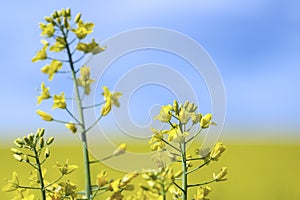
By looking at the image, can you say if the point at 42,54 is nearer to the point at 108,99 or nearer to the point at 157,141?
the point at 108,99

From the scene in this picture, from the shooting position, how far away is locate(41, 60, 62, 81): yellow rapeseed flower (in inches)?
55.1

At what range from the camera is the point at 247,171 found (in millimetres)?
6570

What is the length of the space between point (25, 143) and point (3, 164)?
20.4ft

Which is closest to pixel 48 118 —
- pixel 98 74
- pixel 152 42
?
pixel 98 74

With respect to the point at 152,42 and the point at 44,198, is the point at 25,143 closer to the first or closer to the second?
the point at 44,198

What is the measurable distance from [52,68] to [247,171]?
547cm

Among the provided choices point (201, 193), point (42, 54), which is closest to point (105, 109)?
point (42, 54)

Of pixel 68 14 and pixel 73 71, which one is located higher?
pixel 68 14

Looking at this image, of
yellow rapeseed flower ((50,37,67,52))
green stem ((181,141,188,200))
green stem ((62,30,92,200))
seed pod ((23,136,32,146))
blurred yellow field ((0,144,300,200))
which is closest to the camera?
green stem ((62,30,92,200))

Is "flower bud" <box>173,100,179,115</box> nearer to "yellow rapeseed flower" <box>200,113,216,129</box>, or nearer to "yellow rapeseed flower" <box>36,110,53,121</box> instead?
"yellow rapeseed flower" <box>200,113,216,129</box>

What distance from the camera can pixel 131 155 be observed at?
1.54 metres

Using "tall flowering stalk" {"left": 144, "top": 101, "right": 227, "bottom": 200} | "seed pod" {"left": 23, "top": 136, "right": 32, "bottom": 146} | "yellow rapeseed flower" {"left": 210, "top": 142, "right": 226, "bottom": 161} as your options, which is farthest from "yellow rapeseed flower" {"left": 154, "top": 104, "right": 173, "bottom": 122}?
"seed pod" {"left": 23, "top": 136, "right": 32, "bottom": 146}

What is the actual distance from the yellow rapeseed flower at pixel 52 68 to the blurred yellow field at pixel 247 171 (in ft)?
11.6

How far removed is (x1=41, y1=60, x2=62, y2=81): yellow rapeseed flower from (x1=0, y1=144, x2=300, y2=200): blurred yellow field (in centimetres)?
353
